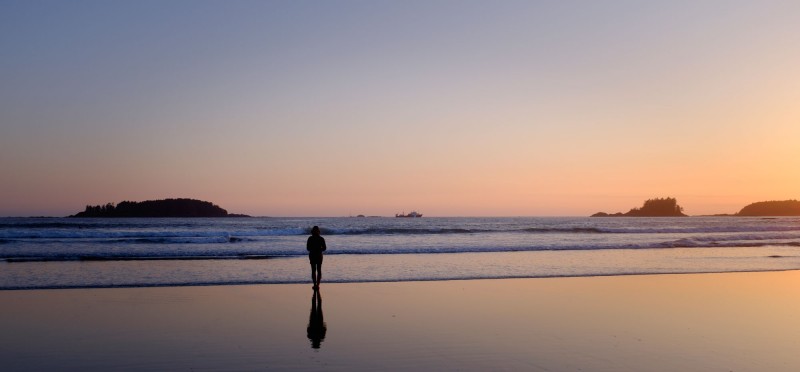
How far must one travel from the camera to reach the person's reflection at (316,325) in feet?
30.0

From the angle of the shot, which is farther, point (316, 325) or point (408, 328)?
point (316, 325)

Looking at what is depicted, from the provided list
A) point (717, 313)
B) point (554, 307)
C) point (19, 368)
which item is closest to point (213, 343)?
point (19, 368)

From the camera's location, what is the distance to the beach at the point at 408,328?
7.90 m

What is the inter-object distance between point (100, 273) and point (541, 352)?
573 inches

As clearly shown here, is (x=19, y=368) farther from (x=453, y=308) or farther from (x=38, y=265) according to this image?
(x=38, y=265)

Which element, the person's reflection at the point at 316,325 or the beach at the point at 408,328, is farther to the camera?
the person's reflection at the point at 316,325

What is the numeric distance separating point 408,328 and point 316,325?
154 centimetres

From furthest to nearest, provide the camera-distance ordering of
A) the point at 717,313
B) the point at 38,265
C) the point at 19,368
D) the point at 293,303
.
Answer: the point at 38,265 < the point at 293,303 < the point at 717,313 < the point at 19,368

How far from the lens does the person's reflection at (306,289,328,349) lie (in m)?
9.13

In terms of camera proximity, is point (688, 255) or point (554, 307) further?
point (688, 255)

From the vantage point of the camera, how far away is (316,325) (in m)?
10.4

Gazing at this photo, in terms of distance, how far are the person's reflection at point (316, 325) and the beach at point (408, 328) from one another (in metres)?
0.07

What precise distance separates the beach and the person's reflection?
7 cm

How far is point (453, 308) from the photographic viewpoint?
39.4 feet
